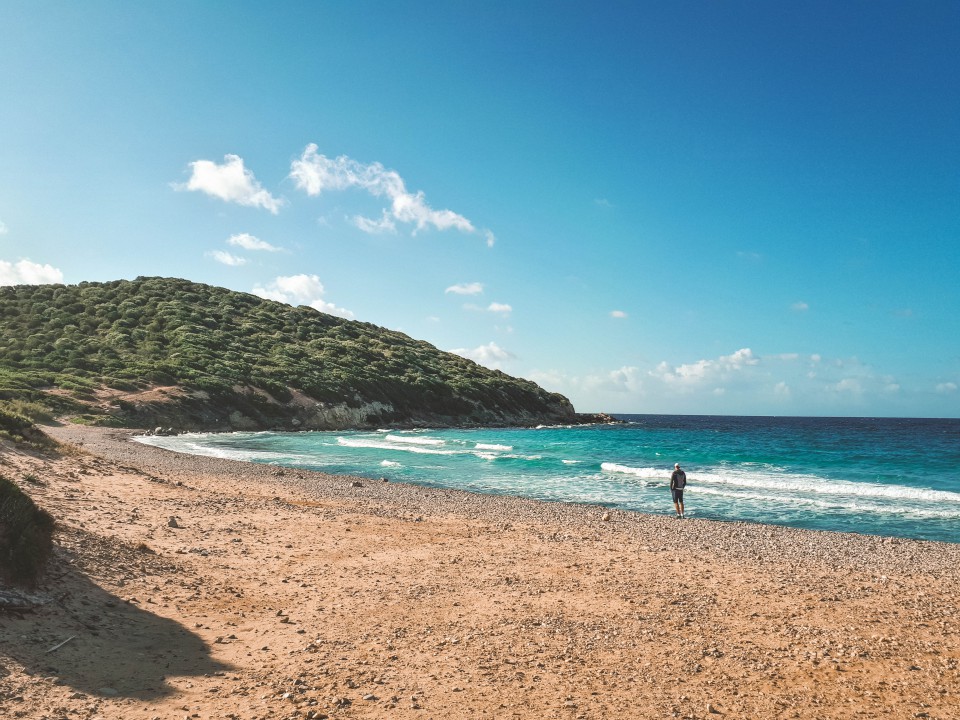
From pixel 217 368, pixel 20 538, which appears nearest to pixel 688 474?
pixel 20 538

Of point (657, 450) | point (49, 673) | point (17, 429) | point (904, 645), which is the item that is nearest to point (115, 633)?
point (49, 673)

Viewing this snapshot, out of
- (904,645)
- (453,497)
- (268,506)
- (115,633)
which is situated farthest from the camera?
(453,497)

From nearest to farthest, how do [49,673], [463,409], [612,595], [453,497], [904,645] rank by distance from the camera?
[49,673], [904,645], [612,595], [453,497], [463,409]

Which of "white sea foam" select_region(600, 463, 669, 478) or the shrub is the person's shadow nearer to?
the shrub

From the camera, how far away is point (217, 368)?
65.3 metres

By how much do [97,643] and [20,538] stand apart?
2.09m

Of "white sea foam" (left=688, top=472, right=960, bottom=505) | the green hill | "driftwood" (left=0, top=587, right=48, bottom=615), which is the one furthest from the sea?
"driftwood" (left=0, top=587, right=48, bottom=615)

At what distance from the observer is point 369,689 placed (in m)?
6.54

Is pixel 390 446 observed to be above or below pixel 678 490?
below

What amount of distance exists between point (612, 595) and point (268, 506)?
1100 cm

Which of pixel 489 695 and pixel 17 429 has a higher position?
pixel 17 429

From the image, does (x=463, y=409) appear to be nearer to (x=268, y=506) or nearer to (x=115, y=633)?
(x=268, y=506)

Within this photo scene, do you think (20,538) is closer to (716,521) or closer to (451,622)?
(451,622)

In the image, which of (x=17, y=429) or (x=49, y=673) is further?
(x=17, y=429)
